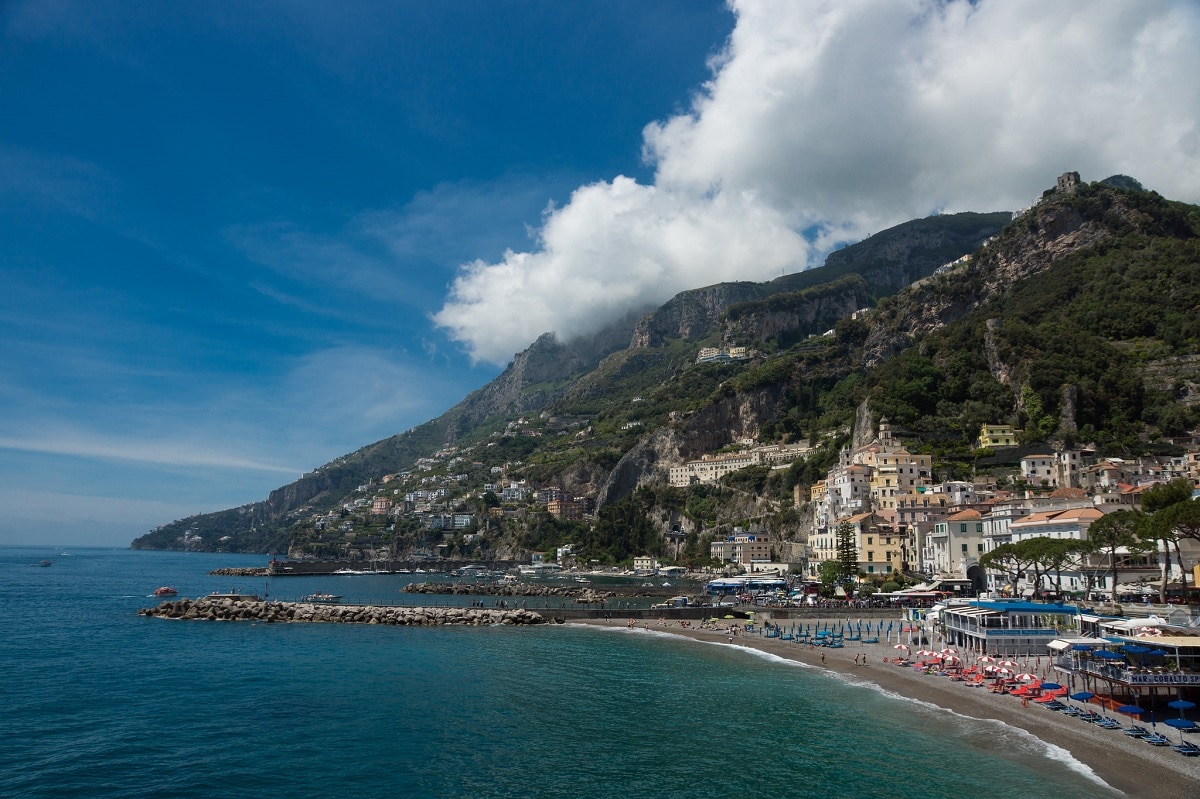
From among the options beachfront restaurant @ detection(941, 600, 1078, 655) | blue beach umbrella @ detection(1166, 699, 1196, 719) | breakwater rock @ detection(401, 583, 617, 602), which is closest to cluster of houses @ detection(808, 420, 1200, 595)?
beachfront restaurant @ detection(941, 600, 1078, 655)

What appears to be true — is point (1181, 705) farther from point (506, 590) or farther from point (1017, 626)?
point (506, 590)

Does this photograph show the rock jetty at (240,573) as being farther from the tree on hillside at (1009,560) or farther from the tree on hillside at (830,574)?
the tree on hillside at (1009,560)

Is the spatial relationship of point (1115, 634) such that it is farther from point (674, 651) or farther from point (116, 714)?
point (116, 714)

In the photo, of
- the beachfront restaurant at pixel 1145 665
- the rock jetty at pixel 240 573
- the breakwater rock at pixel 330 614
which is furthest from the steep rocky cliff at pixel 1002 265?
the rock jetty at pixel 240 573

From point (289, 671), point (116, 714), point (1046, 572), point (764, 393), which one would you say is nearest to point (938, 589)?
point (1046, 572)

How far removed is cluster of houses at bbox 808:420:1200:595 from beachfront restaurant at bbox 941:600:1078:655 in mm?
14495

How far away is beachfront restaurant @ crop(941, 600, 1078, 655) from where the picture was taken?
3753 centimetres

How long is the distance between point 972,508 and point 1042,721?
150 feet

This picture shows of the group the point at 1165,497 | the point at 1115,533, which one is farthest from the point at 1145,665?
the point at 1165,497

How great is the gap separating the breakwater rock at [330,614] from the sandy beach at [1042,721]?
74.8 ft

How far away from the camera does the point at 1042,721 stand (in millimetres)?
27109

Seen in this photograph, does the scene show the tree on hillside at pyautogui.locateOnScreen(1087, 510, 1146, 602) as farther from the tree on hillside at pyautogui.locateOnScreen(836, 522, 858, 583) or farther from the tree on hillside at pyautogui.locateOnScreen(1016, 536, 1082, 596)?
the tree on hillside at pyautogui.locateOnScreen(836, 522, 858, 583)

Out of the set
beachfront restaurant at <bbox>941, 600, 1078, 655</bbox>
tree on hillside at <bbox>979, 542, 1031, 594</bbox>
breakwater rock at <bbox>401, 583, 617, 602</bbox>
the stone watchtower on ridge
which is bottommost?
Answer: breakwater rock at <bbox>401, 583, 617, 602</bbox>

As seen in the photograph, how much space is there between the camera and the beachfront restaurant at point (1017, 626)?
3753cm
